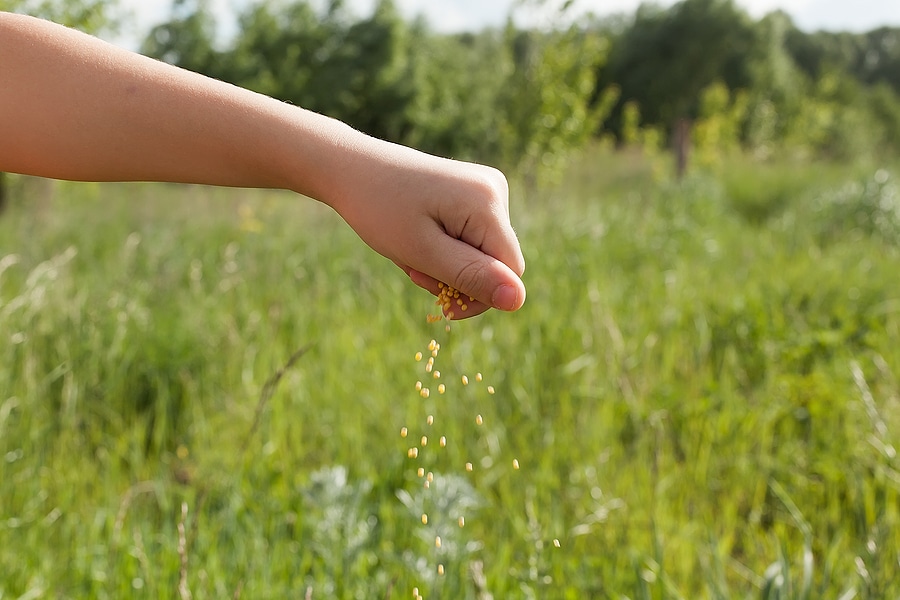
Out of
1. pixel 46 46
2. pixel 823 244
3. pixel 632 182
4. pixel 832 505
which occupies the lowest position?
pixel 632 182

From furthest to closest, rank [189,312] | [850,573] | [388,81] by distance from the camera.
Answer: [388,81] → [189,312] → [850,573]

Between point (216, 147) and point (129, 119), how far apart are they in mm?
125

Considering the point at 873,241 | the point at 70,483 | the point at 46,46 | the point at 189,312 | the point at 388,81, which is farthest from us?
the point at 388,81

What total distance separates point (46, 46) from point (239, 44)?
107 feet

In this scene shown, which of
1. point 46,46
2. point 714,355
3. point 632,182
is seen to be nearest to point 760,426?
point 714,355

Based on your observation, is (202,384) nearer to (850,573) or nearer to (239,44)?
(850,573)

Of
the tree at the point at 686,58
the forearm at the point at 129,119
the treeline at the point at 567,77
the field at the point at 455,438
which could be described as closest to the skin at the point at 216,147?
the forearm at the point at 129,119

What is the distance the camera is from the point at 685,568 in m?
1.88

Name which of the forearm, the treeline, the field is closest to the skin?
the forearm

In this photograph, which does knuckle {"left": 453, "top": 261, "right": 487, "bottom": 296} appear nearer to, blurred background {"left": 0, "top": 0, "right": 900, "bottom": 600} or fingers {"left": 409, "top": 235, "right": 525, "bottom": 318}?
fingers {"left": 409, "top": 235, "right": 525, "bottom": 318}

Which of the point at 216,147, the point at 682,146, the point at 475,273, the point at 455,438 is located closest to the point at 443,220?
the point at 475,273

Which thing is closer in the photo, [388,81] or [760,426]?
[760,426]

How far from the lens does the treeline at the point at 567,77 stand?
8867 millimetres

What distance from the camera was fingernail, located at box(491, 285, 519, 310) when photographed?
2.97ft
